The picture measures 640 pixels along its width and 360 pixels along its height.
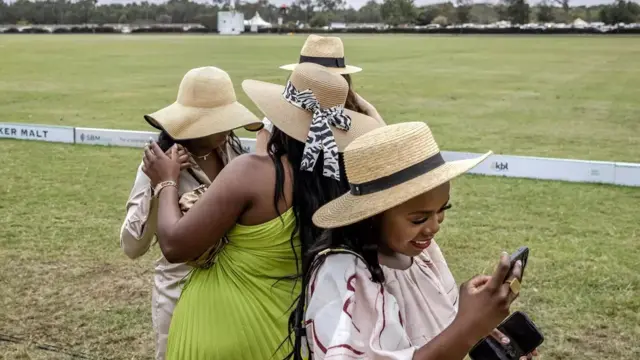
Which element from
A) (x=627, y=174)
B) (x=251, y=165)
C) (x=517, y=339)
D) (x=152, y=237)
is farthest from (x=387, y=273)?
(x=627, y=174)

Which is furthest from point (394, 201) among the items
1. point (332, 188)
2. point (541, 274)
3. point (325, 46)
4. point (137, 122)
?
point (137, 122)

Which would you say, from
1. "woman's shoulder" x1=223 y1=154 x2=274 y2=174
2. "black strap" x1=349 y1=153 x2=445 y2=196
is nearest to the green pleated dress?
"woman's shoulder" x1=223 y1=154 x2=274 y2=174

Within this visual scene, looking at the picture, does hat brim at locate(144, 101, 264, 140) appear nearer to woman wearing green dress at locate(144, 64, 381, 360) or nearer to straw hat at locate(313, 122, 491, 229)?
woman wearing green dress at locate(144, 64, 381, 360)

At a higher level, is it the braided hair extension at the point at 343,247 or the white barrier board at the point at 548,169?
the braided hair extension at the point at 343,247

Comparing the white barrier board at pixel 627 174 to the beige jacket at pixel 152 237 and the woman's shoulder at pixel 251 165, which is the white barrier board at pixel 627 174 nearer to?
the beige jacket at pixel 152 237

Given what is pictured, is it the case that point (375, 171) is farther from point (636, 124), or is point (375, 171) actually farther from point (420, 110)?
point (420, 110)

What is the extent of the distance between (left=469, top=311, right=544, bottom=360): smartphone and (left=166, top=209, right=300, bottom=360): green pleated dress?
62cm

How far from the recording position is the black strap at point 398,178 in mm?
1899

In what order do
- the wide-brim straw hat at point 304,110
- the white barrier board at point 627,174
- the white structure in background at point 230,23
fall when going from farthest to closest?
1. the white structure in background at point 230,23
2. the white barrier board at point 627,174
3. the wide-brim straw hat at point 304,110

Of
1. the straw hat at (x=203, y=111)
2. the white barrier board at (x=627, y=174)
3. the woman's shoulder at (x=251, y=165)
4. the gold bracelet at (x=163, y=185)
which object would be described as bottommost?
the white barrier board at (x=627, y=174)

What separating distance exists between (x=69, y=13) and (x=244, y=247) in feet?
415

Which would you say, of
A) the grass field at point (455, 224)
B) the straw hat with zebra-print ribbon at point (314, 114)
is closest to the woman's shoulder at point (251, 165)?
the straw hat with zebra-print ribbon at point (314, 114)

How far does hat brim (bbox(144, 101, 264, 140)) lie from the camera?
3006 mm

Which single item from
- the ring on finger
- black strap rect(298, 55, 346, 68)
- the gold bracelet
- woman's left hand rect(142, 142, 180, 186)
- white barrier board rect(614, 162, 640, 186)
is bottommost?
white barrier board rect(614, 162, 640, 186)
